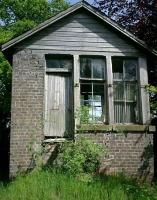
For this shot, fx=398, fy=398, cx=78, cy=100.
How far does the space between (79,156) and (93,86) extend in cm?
318

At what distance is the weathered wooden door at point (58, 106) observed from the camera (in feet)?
46.9

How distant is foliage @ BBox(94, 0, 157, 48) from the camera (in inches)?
704

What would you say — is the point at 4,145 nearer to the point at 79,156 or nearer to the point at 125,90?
the point at 125,90

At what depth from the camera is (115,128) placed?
46.2 feet

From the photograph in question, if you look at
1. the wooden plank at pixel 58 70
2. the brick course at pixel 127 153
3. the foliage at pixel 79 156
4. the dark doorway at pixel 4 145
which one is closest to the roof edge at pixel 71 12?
the wooden plank at pixel 58 70

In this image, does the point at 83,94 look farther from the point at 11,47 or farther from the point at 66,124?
the point at 11,47

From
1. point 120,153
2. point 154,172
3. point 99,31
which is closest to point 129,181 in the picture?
point 120,153

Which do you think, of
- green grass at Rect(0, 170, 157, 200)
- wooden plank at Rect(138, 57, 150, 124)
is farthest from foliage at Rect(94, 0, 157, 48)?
green grass at Rect(0, 170, 157, 200)

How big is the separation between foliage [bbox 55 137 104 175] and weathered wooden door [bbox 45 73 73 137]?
35.7 inches

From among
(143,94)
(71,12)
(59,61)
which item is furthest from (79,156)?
(71,12)

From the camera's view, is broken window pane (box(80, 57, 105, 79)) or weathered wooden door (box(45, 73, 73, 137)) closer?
weathered wooden door (box(45, 73, 73, 137))

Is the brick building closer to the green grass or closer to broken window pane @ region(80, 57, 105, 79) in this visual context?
broken window pane @ region(80, 57, 105, 79)

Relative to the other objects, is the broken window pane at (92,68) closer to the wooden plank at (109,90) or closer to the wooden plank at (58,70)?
the wooden plank at (109,90)

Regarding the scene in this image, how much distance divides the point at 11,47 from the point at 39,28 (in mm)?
1234
